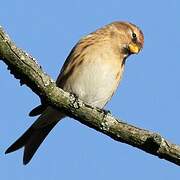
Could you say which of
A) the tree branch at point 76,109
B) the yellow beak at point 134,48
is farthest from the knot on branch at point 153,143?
the yellow beak at point 134,48

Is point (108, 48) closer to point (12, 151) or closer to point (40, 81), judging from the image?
point (12, 151)

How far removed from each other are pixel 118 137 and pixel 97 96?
2890 mm

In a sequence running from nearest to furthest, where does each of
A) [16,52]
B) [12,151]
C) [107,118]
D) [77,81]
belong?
[16,52] < [107,118] < [12,151] < [77,81]

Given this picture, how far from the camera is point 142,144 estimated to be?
368 centimetres

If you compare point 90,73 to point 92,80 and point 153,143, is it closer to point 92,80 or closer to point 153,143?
point 92,80

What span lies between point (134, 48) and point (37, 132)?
155cm

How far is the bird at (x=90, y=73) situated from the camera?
21.2 feet

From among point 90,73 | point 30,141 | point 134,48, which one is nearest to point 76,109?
point 30,141

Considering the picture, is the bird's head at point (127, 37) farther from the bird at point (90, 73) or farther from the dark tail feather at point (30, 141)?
the dark tail feather at point (30, 141)

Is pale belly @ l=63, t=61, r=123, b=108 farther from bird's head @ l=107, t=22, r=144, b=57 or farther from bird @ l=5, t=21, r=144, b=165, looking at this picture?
bird's head @ l=107, t=22, r=144, b=57

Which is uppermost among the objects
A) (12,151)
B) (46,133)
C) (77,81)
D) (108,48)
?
(108,48)

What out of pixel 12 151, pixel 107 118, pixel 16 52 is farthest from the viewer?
pixel 12 151

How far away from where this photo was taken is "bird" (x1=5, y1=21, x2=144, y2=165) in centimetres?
646

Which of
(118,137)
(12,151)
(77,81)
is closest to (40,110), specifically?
(77,81)
